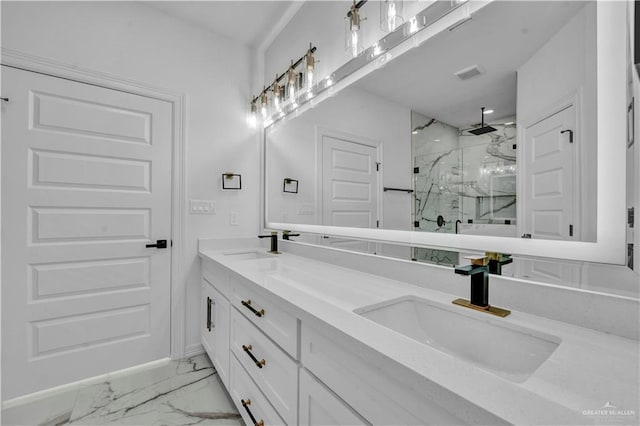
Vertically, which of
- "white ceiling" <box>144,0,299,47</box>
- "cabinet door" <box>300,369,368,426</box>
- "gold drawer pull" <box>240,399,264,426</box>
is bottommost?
"gold drawer pull" <box>240,399,264,426</box>

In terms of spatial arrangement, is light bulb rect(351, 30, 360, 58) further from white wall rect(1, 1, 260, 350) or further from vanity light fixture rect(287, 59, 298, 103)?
white wall rect(1, 1, 260, 350)

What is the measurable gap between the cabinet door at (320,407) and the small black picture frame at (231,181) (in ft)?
5.93

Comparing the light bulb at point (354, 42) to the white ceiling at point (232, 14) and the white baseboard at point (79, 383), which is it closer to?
the white ceiling at point (232, 14)

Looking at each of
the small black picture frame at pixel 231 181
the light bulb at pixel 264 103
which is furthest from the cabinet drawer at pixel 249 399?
the light bulb at pixel 264 103

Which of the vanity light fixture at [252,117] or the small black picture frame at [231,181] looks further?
the vanity light fixture at [252,117]

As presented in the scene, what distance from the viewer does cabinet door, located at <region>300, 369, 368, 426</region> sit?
28.1 inches

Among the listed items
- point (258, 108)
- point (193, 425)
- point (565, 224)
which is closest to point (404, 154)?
point (565, 224)

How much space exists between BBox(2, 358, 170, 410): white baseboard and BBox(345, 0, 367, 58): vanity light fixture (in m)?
2.50

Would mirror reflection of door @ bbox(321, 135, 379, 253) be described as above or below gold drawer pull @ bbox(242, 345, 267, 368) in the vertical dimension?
above

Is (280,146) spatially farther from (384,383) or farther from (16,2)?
(384,383)

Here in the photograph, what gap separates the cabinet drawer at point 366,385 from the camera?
0.55 meters

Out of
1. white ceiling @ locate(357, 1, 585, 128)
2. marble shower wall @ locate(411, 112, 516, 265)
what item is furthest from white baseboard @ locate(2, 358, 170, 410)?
white ceiling @ locate(357, 1, 585, 128)

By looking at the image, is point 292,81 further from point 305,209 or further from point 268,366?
point 268,366

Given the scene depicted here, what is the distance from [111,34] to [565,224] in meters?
2.79
